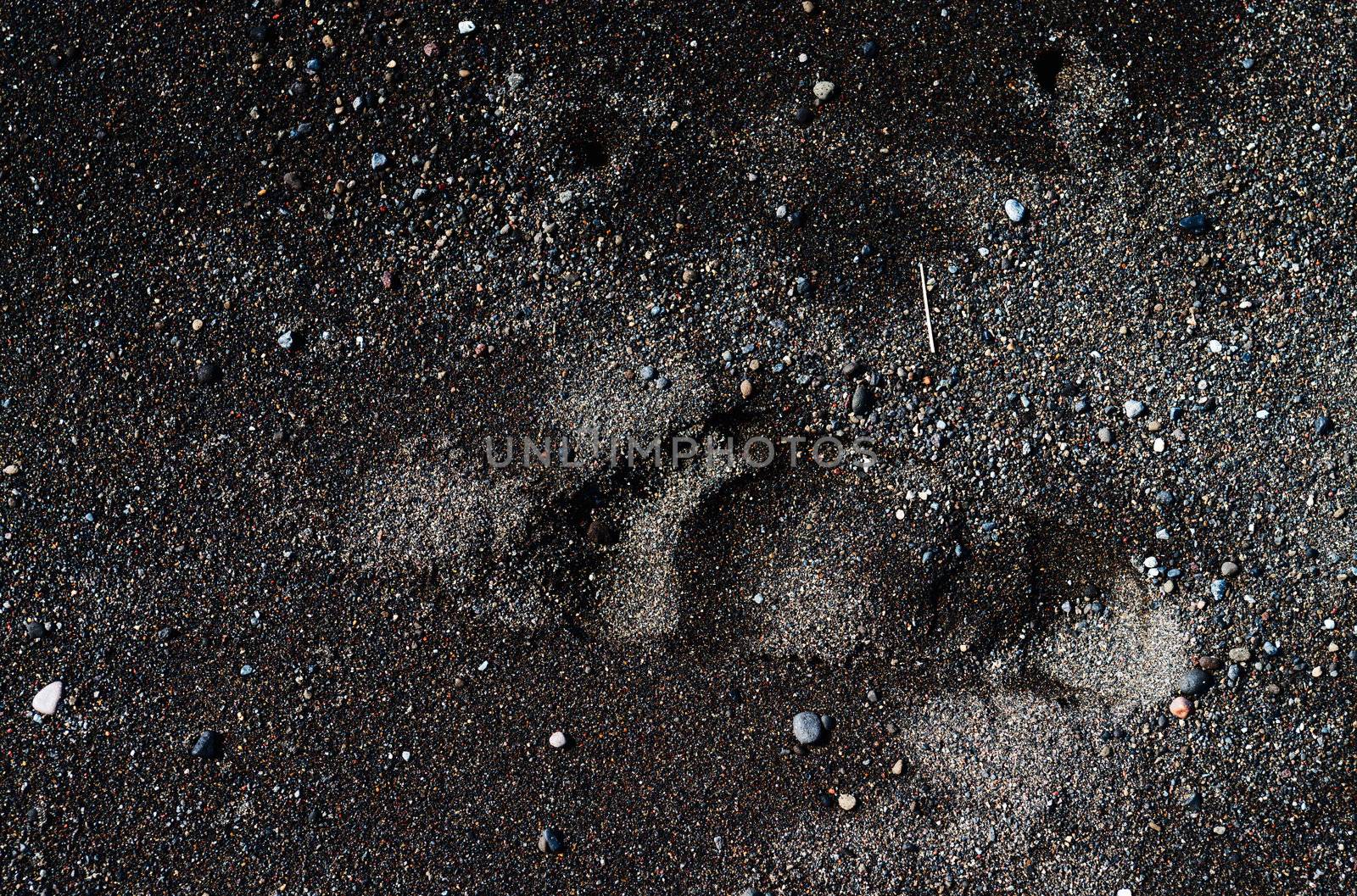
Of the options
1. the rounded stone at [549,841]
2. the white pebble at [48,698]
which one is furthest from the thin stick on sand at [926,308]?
the white pebble at [48,698]

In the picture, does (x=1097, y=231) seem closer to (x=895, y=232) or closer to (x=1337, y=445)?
(x=895, y=232)

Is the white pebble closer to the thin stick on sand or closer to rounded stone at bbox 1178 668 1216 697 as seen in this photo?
the thin stick on sand

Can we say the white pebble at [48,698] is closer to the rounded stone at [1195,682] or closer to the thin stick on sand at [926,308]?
the thin stick on sand at [926,308]

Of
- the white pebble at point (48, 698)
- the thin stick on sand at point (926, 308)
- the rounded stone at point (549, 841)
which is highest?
the thin stick on sand at point (926, 308)

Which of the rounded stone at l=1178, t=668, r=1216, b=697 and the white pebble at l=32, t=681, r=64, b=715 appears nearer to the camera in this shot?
the rounded stone at l=1178, t=668, r=1216, b=697

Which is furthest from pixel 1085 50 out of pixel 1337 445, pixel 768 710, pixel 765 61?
pixel 768 710

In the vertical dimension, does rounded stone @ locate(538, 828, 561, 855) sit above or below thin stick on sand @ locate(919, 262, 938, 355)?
below

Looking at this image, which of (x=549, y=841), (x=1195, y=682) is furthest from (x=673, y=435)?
(x=1195, y=682)

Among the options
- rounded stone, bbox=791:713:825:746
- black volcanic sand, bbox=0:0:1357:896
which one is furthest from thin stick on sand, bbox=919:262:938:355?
rounded stone, bbox=791:713:825:746

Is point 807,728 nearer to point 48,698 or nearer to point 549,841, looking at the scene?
point 549,841
